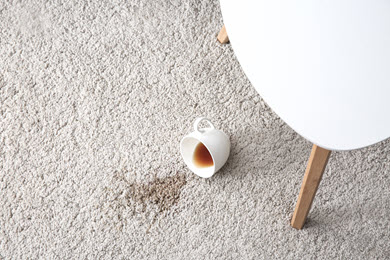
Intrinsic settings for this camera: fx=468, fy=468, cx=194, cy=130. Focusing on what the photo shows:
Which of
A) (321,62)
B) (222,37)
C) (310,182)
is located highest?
(321,62)

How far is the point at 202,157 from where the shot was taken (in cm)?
132

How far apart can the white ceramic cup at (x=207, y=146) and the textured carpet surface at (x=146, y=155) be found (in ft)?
0.14

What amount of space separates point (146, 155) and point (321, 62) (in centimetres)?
62

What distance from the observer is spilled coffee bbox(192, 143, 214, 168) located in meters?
1.31

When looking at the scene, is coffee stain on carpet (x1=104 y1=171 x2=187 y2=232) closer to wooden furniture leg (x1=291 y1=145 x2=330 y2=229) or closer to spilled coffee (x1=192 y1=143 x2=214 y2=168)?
spilled coffee (x1=192 y1=143 x2=214 y2=168)

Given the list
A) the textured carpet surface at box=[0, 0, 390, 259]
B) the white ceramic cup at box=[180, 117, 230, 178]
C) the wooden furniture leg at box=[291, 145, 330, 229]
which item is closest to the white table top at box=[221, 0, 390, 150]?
the wooden furniture leg at box=[291, 145, 330, 229]

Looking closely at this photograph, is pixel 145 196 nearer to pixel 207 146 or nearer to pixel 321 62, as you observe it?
pixel 207 146

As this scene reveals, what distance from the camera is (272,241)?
127 cm

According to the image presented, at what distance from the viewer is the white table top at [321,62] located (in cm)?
87

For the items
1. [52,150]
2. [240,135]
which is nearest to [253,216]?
[240,135]

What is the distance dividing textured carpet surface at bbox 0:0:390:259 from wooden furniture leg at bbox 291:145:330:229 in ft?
0.23

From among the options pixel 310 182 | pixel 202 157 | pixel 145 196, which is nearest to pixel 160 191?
pixel 145 196

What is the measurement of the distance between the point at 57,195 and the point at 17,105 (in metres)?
0.32

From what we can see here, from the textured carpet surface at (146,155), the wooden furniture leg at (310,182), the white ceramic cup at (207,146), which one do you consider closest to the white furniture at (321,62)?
the wooden furniture leg at (310,182)
